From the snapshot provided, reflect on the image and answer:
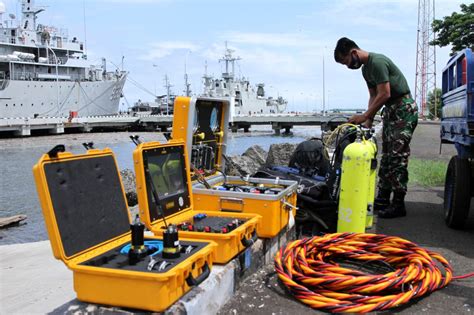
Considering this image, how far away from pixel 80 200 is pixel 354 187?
8.41 feet

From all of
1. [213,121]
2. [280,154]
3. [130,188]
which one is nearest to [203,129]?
[213,121]

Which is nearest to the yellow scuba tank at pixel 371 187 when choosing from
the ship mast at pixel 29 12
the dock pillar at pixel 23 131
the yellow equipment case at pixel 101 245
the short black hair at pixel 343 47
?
the short black hair at pixel 343 47

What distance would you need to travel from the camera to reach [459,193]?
448 centimetres

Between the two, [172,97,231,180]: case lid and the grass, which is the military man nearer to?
[172,97,231,180]: case lid

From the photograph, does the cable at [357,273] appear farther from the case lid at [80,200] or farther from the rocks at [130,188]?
the rocks at [130,188]

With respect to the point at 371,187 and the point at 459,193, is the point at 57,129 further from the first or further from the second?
the point at 459,193

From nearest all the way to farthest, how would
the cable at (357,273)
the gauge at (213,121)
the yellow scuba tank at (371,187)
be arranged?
the cable at (357,273) < the yellow scuba tank at (371,187) < the gauge at (213,121)

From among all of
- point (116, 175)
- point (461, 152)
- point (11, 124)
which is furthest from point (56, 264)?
point (11, 124)

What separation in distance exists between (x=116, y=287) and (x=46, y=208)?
590 mm

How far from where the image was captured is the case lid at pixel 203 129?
14.1 feet

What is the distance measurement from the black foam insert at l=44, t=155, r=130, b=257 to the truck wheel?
328cm

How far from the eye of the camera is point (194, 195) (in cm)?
422

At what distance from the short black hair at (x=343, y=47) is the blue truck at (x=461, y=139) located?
1161 millimetres

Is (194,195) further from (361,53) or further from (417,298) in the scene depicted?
(361,53)
